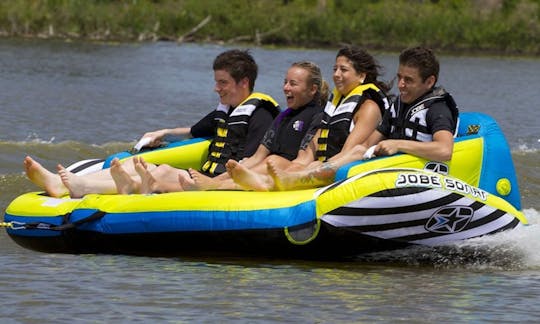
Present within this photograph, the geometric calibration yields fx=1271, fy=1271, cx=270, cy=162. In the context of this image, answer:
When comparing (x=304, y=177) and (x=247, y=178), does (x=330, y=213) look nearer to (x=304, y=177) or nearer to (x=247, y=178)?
(x=304, y=177)

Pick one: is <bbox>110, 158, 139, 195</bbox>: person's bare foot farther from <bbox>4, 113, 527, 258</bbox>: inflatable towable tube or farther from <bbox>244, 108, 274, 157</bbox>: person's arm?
<bbox>244, 108, 274, 157</bbox>: person's arm

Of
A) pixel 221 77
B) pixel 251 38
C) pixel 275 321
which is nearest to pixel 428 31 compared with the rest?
pixel 251 38

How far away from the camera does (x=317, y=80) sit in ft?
22.5

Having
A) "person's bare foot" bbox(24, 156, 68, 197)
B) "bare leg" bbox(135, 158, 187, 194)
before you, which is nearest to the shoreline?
"person's bare foot" bbox(24, 156, 68, 197)

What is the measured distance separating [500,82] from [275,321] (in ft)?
59.7

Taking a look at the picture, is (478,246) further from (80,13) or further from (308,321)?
(80,13)

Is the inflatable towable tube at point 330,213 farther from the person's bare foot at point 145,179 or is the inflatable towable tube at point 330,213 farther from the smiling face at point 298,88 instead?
the smiling face at point 298,88

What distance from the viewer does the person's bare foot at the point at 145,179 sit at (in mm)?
6781

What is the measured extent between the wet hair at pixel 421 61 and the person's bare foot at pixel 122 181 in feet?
5.20

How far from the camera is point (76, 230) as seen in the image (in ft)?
21.7

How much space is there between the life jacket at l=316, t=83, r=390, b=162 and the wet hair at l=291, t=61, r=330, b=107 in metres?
0.19

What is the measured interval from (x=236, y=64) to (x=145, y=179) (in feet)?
2.78

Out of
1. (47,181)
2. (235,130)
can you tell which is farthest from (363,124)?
(47,181)

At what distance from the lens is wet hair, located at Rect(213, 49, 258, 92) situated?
7.07m
